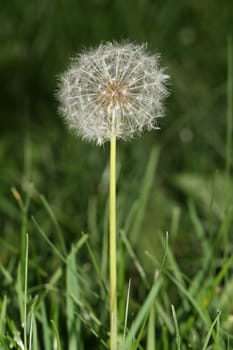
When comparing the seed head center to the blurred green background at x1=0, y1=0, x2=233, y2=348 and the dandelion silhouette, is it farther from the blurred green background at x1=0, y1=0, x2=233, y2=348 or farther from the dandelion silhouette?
the blurred green background at x1=0, y1=0, x2=233, y2=348

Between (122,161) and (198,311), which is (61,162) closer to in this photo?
(122,161)

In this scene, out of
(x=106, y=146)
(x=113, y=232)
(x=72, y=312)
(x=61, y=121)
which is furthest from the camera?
(x=61, y=121)

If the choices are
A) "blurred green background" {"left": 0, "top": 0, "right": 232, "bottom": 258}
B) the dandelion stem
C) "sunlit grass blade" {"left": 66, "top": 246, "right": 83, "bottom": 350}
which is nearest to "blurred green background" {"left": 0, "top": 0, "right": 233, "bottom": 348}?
"blurred green background" {"left": 0, "top": 0, "right": 232, "bottom": 258}

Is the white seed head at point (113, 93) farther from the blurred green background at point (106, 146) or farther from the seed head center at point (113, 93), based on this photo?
the blurred green background at point (106, 146)

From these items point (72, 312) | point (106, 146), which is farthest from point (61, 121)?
point (72, 312)

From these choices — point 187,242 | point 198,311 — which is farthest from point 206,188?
point 198,311

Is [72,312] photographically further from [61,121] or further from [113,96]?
[61,121]

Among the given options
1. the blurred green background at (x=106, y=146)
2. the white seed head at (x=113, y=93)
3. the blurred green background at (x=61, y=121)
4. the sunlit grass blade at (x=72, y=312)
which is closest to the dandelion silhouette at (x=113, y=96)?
the white seed head at (x=113, y=93)
